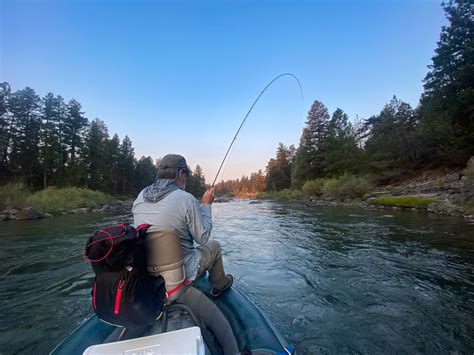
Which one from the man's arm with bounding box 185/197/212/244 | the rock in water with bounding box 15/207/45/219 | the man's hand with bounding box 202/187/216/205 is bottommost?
the rock in water with bounding box 15/207/45/219

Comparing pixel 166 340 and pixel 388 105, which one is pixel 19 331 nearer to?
pixel 166 340

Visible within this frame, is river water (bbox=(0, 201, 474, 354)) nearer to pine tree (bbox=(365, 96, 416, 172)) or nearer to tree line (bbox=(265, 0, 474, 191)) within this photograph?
tree line (bbox=(265, 0, 474, 191))

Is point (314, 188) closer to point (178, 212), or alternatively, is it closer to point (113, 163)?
point (178, 212)

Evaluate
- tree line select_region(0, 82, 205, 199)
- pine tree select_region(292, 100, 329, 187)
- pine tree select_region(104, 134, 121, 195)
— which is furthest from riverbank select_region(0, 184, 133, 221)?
pine tree select_region(292, 100, 329, 187)

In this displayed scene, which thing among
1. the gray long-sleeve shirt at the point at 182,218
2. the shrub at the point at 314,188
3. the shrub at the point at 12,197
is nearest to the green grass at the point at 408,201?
the shrub at the point at 314,188

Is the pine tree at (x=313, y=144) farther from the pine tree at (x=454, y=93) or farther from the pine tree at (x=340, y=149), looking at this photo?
the pine tree at (x=454, y=93)

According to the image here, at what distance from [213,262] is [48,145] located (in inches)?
1514

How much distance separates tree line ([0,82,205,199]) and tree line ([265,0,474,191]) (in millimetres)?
33354

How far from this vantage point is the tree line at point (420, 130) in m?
21.7

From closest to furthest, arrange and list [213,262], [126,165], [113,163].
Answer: [213,262], [113,163], [126,165]

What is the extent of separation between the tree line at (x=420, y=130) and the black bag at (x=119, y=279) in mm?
28272

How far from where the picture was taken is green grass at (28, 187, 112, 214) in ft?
56.2

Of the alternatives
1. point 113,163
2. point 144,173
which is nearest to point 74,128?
point 113,163

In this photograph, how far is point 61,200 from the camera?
62.9 feet
